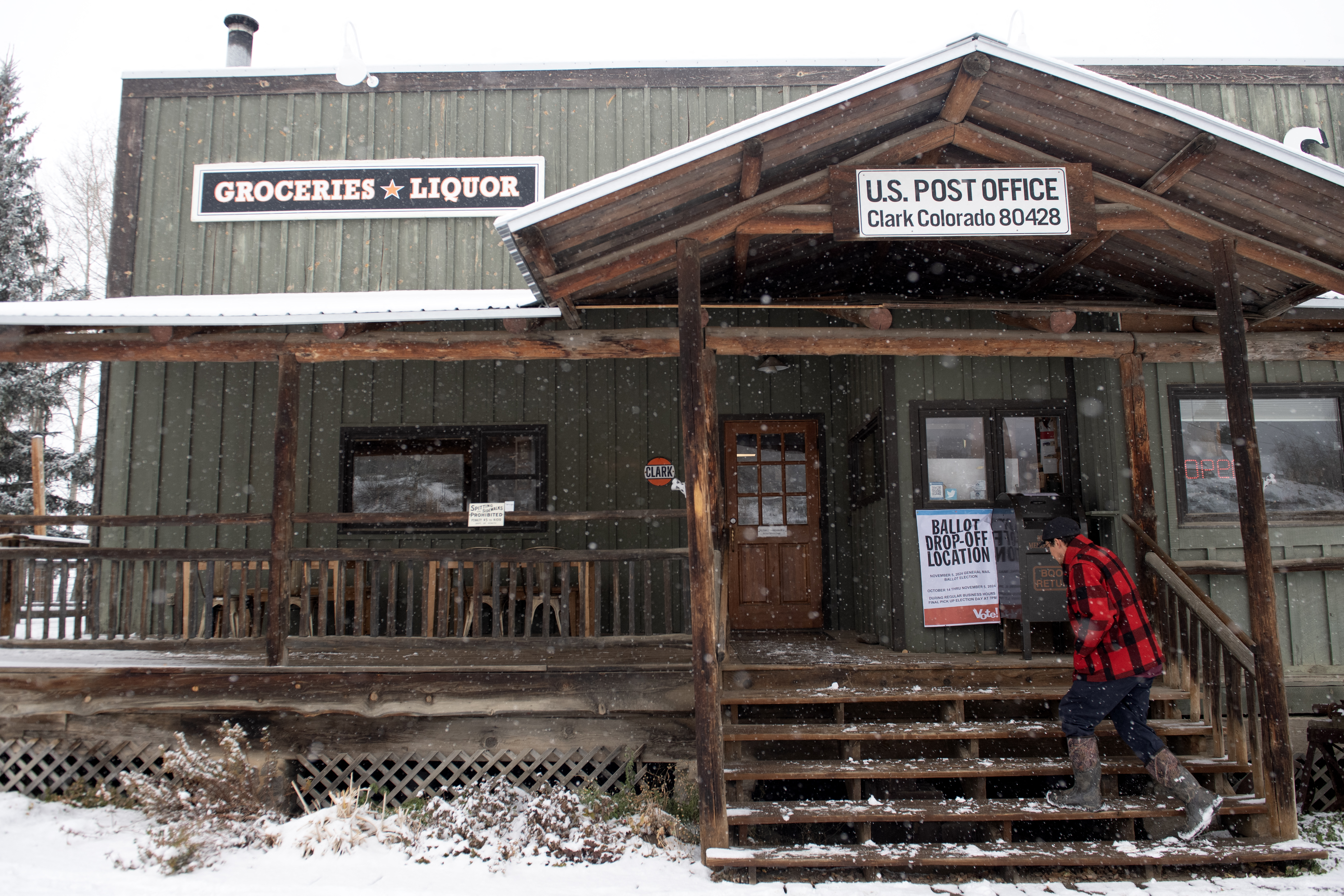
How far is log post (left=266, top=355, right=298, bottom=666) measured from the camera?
638 centimetres

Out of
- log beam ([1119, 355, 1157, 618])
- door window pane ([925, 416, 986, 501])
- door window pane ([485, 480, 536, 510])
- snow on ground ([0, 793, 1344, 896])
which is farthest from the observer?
door window pane ([485, 480, 536, 510])

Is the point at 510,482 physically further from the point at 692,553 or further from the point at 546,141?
the point at 692,553

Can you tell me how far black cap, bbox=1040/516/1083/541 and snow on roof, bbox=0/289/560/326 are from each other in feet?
12.1

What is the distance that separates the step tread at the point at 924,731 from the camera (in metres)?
5.58

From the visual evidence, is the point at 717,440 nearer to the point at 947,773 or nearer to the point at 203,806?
the point at 947,773

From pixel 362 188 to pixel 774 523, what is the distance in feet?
19.1

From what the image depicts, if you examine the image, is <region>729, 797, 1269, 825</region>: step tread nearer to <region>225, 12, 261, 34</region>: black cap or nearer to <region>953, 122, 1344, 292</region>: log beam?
<region>953, 122, 1344, 292</region>: log beam

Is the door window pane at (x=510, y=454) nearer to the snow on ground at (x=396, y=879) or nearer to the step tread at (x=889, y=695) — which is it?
the step tread at (x=889, y=695)

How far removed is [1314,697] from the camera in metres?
6.89

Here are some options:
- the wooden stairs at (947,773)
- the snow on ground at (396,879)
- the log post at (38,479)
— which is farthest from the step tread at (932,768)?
the log post at (38,479)

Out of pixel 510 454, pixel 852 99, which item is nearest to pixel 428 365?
pixel 510 454

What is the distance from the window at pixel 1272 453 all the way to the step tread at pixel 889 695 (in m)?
2.10

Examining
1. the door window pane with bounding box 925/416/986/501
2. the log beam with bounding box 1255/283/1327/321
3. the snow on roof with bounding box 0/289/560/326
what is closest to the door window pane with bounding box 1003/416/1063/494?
the door window pane with bounding box 925/416/986/501

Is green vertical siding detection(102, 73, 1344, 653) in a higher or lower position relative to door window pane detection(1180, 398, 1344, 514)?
higher
